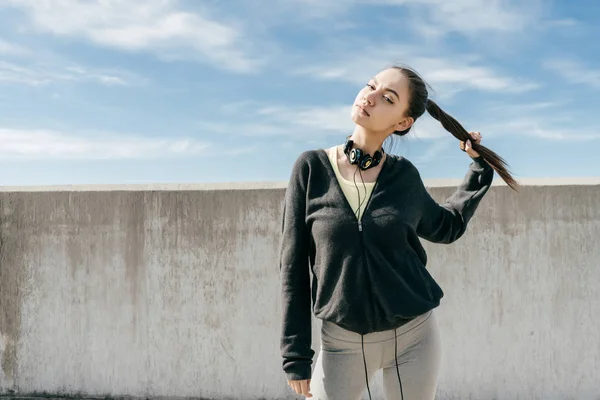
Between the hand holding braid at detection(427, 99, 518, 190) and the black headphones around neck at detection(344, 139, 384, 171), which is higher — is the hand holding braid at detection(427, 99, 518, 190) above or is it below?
above

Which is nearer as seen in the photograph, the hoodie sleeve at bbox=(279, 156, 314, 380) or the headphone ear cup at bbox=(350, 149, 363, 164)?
the hoodie sleeve at bbox=(279, 156, 314, 380)

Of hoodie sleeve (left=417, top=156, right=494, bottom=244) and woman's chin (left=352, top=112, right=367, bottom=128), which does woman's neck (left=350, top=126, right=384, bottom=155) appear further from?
Answer: hoodie sleeve (left=417, top=156, right=494, bottom=244)

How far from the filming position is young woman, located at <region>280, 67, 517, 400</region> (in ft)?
6.32

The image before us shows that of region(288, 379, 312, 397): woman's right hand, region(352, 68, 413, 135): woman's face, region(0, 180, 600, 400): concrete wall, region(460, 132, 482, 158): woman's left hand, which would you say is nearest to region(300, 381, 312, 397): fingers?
region(288, 379, 312, 397): woman's right hand

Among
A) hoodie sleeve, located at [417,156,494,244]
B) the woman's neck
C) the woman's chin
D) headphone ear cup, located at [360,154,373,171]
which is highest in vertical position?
the woman's chin

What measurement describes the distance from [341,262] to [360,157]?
1.13ft

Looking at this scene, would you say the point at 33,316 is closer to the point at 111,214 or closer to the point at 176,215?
the point at 111,214

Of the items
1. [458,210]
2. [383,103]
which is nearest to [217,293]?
[458,210]

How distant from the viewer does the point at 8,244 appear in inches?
179

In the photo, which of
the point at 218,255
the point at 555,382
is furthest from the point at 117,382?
the point at 555,382

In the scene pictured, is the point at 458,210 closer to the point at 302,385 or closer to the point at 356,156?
the point at 356,156

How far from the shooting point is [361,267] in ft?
6.30

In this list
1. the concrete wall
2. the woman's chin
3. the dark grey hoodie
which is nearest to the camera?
the dark grey hoodie

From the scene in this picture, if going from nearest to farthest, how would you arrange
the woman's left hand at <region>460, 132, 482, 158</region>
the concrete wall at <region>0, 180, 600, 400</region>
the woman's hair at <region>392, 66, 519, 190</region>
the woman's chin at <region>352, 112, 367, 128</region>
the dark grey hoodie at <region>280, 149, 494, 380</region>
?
the dark grey hoodie at <region>280, 149, 494, 380</region> → the woman's chin at <region>352, 112, 367, 128</region> → the woman's hair at <region>392, 66, 519, 190</region> → the woman's left hand at <region>460, 132, 482, 158</region> → the concrete wall at <region>0, 180, 600, 400</region>
